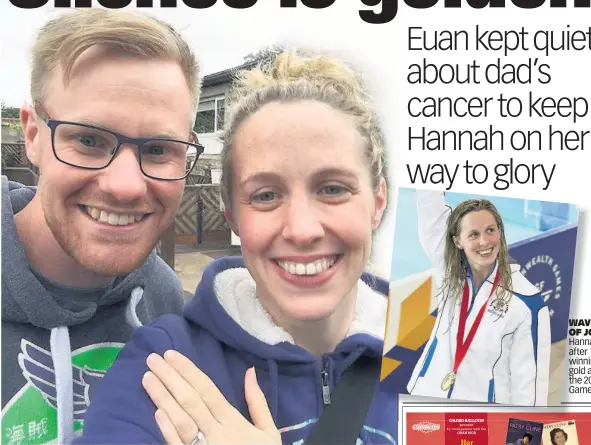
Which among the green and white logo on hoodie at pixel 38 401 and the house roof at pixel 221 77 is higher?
the house roof at pixel 221 77

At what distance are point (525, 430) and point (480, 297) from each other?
21.0 inches

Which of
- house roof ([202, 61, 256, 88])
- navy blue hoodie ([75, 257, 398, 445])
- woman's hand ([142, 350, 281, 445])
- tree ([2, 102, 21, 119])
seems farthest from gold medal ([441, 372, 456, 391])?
tree ([2, 102, 21, 119])

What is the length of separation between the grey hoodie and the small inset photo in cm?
109

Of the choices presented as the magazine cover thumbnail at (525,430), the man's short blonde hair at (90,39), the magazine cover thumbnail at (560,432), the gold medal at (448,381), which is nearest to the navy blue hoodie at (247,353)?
the gold medal at (448,381)

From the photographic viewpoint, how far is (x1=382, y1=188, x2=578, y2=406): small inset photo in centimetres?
207

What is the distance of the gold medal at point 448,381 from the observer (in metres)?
2.07

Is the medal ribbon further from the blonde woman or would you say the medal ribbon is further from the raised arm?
the raised arm

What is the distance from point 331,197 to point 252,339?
58 centimetres

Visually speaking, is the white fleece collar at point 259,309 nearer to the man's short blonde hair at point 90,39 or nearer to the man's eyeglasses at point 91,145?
the man's eyeglasses at point 91,145

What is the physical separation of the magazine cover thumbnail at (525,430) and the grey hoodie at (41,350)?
1.50 meters

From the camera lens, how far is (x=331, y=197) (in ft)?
6.43

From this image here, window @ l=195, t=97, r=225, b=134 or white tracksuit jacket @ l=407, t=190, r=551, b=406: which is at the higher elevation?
window @ l=195, t=97, r=225, b=134

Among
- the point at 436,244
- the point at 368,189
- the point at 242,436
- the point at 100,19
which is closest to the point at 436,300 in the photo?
the point at 436,244

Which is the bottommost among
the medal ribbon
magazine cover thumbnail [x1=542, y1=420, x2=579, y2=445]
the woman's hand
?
Answer: magazine cover thumbnail [x1=542, y1=420, x2=579, y2=445]
